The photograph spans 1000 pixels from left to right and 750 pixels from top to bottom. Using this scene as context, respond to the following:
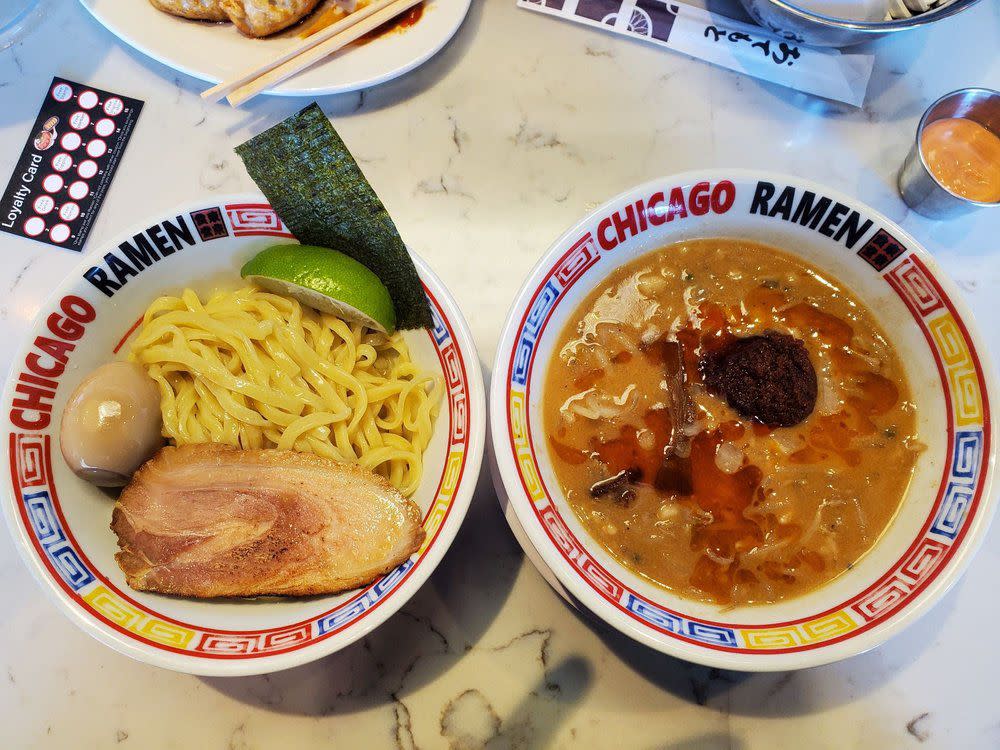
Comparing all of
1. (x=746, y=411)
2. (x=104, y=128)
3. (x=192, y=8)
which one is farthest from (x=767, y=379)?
(x=104, y=128)

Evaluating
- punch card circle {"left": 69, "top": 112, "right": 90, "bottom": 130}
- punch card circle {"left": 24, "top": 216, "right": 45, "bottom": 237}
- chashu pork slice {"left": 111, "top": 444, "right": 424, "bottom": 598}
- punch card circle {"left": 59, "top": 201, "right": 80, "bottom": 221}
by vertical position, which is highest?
punch card circle {"left": 69, "top": 112, "right": 90, "bottom": 130}

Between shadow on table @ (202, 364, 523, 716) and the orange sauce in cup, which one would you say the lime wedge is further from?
the orange sauce in cup

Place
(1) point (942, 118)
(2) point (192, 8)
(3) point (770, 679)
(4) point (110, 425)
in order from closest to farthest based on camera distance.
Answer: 1. (4) point (110, 425)
2. (3) point (770, 679)
3. (1) point (942, 118)
4. (2) point (192, 8)

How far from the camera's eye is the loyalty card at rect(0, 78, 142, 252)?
2.12m

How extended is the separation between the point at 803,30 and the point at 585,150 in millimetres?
712

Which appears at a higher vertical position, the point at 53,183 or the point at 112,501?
the point at 53,183

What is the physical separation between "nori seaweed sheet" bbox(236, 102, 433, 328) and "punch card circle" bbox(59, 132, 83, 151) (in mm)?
963

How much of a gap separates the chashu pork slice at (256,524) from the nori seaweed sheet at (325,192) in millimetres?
435

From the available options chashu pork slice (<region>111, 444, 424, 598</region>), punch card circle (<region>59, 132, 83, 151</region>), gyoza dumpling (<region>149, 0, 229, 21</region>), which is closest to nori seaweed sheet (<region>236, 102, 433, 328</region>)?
chashu pork slice (<region>111, 444, 424, 598</region>)

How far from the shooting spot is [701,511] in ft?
5.07

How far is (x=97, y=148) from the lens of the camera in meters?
2.18

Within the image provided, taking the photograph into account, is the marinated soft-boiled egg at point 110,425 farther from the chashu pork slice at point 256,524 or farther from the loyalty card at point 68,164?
the loyalty card at point 68,164

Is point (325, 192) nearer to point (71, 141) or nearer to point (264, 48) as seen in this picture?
point (264, 48)

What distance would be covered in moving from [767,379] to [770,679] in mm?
870
